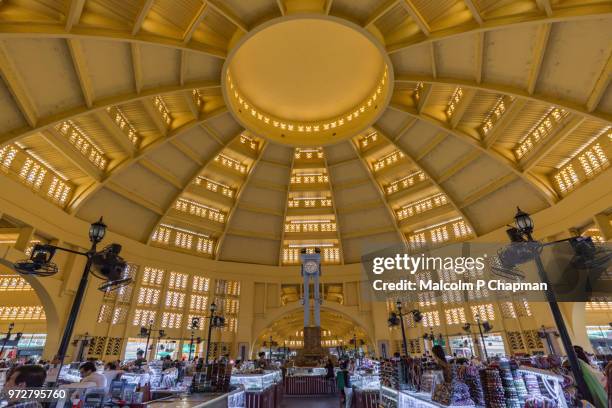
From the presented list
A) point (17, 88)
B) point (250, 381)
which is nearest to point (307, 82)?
point (17, 88)

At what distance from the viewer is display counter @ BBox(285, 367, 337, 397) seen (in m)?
14.1

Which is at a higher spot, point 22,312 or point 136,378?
point 22,312

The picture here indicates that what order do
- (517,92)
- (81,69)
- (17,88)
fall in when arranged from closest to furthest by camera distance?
(17,88) < (81,69) < (517,92)

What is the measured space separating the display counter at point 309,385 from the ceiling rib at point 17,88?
660 inches

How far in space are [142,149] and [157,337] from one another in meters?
15.0

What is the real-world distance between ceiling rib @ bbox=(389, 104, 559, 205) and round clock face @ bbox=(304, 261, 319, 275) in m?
14.5

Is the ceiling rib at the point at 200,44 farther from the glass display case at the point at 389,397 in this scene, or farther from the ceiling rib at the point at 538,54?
the glass display case at the point at 389,397

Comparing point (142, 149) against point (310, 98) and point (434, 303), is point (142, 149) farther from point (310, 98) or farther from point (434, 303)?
point (434, 303)

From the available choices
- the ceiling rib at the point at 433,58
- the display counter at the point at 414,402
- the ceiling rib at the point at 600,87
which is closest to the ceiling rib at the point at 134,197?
the ceiling rib at the point at 433,58

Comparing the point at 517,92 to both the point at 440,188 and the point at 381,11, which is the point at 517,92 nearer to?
the point at 381,11

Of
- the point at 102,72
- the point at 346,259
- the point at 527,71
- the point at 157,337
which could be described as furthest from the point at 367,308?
the point at 102,72

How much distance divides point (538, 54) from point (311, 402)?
16962mm

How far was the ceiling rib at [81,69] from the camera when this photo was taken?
12.8 metres

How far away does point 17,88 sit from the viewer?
509 inches
